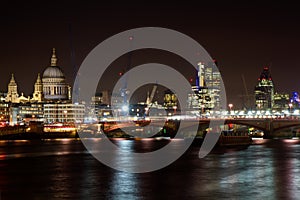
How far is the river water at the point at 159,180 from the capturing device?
31.8 m

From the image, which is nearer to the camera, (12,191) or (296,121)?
(12,191)

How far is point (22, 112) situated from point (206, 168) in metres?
156

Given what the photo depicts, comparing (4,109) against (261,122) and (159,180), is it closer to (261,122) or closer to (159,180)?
(261,122)

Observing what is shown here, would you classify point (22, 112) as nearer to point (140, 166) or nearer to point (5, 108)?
point (5, 108)

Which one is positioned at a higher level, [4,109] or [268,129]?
[4,109]

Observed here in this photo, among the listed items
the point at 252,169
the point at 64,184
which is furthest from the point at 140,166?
the point at 64,184

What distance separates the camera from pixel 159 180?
37594mm

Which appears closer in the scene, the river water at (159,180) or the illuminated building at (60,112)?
the river water at (159,180)

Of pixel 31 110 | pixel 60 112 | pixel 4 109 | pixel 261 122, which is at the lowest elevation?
pixel 261 122

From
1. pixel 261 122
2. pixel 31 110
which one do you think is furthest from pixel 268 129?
pixel 31 110

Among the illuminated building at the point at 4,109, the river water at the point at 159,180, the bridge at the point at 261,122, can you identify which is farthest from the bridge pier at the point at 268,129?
the illuminated building at the point at 4,109

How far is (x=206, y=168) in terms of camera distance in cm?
4572

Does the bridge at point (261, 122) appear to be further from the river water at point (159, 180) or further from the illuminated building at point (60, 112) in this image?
the illuminated building at point (60, 112)

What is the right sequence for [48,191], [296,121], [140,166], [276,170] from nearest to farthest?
[48,191]
[276,170]
[140,166]
[296,121]
